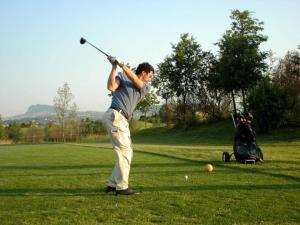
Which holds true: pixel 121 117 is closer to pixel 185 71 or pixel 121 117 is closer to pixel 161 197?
pixel 161 197

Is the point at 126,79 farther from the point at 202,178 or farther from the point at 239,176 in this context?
the point at 239,176

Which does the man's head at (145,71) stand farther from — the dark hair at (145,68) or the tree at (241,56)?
the tree at (241,56)

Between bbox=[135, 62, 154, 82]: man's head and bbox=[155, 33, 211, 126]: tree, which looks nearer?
bbox=[135, 62, 154, 82]: man's head

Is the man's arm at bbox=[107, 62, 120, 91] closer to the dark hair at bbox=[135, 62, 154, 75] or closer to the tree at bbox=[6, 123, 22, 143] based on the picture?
the dark hair at bbox=[135, 62, 154, 75]

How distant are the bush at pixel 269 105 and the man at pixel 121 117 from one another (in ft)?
106

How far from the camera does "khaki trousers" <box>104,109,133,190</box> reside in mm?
9023

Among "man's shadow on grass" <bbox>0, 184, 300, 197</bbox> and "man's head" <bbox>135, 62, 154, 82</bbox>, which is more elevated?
"man's head" <bbox>135, 62, 154, 82</bbox>

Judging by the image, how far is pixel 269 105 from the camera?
39906 mm

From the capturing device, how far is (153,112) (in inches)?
2977

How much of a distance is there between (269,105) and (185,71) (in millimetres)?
23564

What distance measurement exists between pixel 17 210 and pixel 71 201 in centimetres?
113

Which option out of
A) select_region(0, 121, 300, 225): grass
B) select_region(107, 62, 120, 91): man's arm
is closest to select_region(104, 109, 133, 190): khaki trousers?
select_region(0, 121, 300, 225): grass

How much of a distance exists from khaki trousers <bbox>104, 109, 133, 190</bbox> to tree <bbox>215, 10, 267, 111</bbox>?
144ft

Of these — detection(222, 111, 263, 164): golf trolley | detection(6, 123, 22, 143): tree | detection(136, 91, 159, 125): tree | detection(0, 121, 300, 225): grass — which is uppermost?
detection(136, 91, 159, 125): tree
